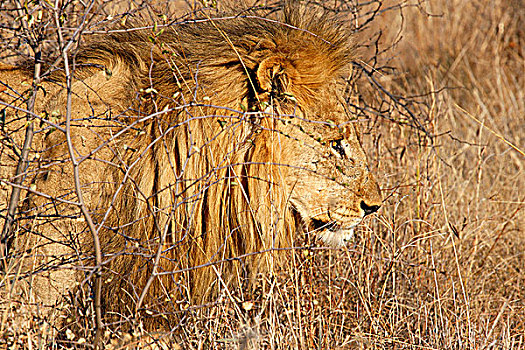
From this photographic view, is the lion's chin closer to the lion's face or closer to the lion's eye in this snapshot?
the lion's face

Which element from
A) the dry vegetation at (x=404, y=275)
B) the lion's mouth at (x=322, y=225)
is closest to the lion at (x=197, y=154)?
the lion's mouth at (x=322, y=225)

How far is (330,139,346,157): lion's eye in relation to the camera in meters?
2.84

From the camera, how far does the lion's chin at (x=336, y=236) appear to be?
2.91m

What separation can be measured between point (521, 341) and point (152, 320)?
182 centimetres

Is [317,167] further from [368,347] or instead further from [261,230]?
[368,347]

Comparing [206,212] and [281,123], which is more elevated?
[281,123]

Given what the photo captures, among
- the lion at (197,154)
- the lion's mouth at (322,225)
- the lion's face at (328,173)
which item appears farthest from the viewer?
the lion's mouth at (322,225)

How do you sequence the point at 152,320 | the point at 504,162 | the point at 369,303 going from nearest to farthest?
the point at 152,320, the point at 369,303, the point at 504,162

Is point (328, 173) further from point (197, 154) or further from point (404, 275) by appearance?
point (404, 275)

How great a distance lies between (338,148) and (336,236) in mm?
439

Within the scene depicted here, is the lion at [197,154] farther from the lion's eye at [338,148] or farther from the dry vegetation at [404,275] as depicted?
the dry vegetation at [404,275]

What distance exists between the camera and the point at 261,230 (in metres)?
2.79

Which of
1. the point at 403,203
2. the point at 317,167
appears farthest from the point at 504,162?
the point at 317,167

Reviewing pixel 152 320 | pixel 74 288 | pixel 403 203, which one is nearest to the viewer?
pixel 74 288
